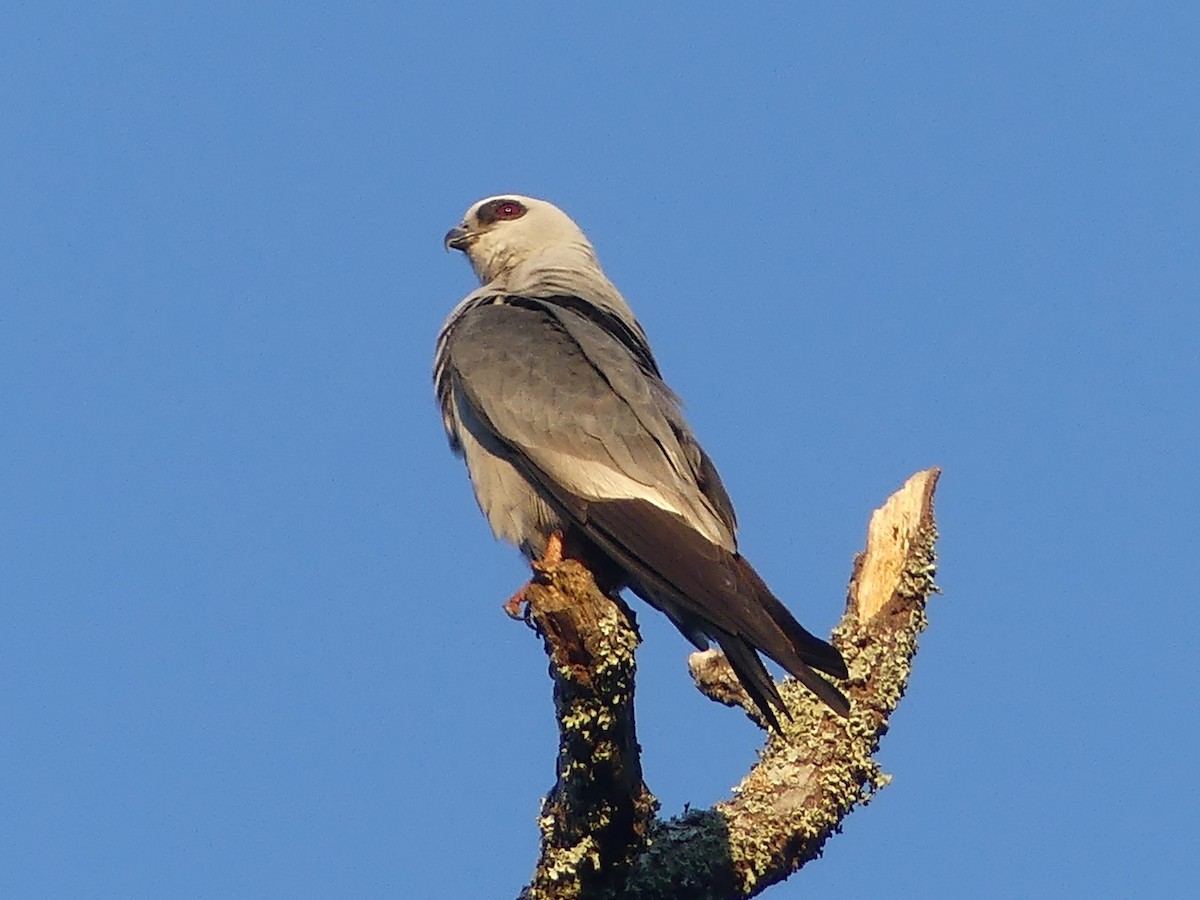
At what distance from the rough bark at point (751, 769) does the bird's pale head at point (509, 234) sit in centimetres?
298

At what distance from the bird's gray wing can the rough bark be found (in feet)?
1.39

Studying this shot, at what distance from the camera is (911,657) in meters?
6.19

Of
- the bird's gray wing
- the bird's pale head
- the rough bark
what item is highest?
the bird's pale head

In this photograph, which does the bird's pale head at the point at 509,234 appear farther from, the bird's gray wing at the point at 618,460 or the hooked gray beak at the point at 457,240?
the bird's gray wing at the point at 618,460

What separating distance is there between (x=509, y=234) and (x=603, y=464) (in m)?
2.86

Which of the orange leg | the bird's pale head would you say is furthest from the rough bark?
the bird's pale head

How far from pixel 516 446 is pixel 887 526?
4.94 ft

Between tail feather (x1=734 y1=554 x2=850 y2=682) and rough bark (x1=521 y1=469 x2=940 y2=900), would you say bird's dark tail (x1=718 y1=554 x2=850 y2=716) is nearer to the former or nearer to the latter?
tail feather (x1=734 y1=554 x2=850 y2=682)

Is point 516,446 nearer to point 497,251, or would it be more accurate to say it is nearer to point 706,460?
point 706,460

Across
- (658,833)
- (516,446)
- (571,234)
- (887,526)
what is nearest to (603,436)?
(516,446)

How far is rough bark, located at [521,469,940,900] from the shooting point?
4.80 m

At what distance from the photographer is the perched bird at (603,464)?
5516mm

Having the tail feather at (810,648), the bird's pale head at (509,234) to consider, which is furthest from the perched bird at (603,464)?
the bird's pale head at (509,234)

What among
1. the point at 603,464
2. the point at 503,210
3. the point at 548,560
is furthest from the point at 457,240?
the point at 548,560
